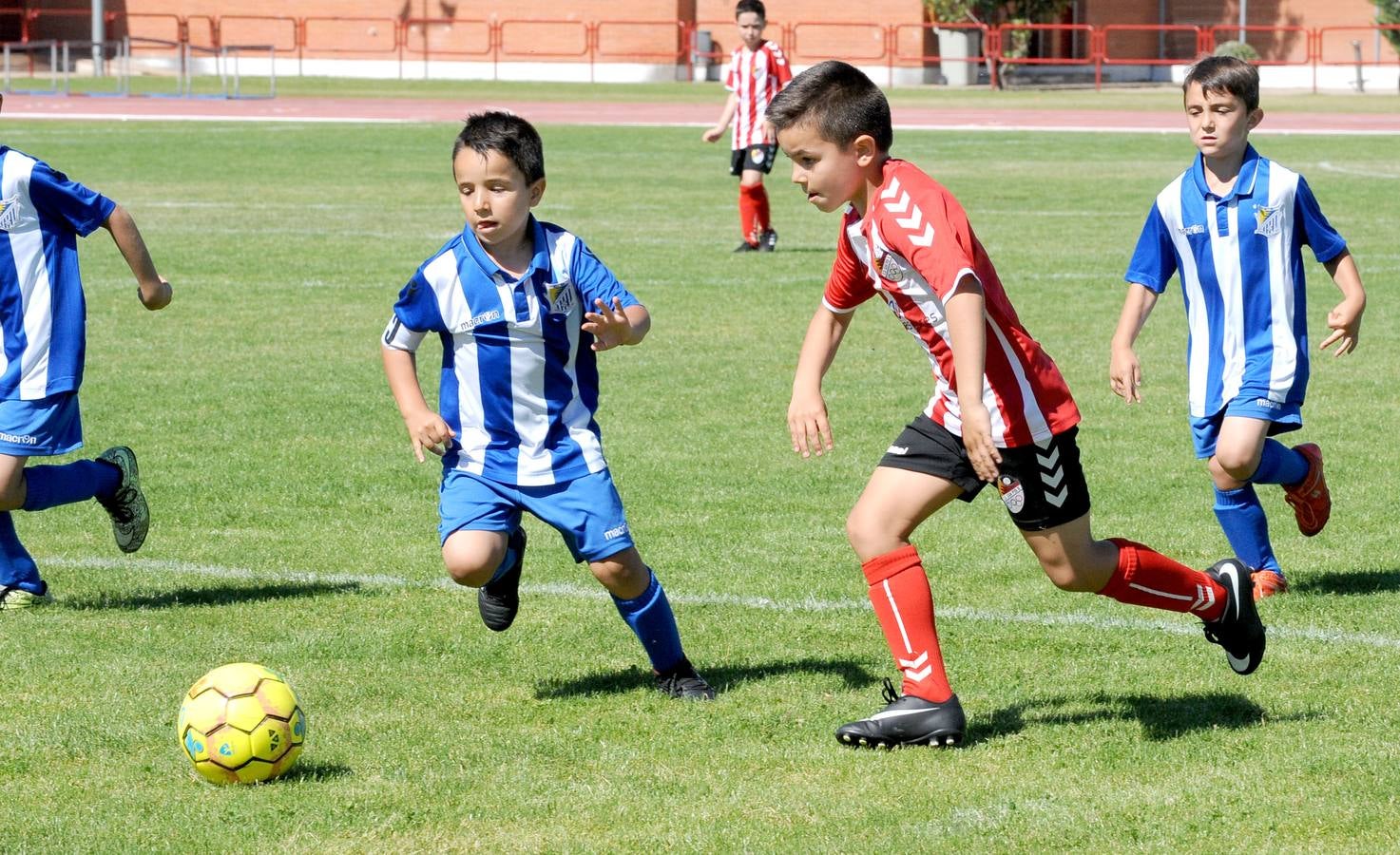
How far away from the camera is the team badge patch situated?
4660 mm

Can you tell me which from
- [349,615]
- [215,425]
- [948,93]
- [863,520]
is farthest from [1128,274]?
[948,93]

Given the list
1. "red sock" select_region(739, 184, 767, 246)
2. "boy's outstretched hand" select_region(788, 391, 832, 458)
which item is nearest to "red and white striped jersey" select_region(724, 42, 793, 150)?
"red sock" select_region(739, 184, 767, 246)

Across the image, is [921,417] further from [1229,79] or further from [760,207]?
[760,207]

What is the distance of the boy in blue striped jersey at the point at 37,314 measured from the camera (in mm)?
5984

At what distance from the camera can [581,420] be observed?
518 centimetres

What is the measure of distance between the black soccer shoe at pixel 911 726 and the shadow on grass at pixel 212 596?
229cm

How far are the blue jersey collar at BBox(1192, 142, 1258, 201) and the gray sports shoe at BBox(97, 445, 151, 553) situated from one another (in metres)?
3.63

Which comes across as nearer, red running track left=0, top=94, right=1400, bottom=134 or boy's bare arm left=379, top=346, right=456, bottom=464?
boy's bare arm left=379, top=346, right=456, bottom=464

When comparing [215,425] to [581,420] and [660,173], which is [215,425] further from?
[660,173]

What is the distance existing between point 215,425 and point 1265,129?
2452cm

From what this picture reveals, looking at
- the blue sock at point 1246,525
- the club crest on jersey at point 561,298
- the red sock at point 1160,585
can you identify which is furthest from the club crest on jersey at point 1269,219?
the club crest on jersey at point 561,298

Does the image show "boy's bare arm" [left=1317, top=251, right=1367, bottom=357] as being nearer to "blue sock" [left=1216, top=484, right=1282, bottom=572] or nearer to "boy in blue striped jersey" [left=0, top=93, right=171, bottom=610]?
"blue sock" [left=1216, top=484, right=1282, bottom=572]

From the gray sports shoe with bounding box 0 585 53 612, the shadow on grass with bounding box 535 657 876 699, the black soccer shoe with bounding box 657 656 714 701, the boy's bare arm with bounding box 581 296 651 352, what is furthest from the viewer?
the gray sports shoe with bounding box 0 585 53 612

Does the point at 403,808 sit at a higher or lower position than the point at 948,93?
lower
